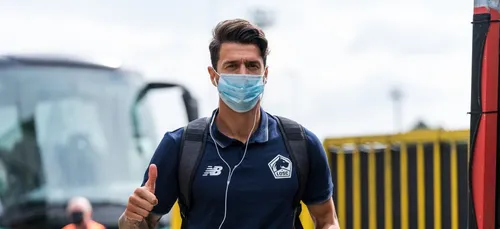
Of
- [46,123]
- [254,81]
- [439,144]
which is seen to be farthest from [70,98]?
[254,81]

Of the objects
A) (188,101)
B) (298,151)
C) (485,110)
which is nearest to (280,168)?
(298,151)

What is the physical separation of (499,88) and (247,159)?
101 cm

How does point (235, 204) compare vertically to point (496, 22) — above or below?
below

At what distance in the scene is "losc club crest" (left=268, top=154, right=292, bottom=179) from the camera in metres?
4.28

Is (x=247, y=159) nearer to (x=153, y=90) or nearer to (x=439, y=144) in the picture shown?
(x=439, y=144)

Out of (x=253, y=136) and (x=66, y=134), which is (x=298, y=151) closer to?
(x=253, y=136)

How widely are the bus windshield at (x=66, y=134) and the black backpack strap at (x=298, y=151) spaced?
27.8 ft

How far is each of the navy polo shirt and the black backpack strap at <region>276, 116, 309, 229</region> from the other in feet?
0.07

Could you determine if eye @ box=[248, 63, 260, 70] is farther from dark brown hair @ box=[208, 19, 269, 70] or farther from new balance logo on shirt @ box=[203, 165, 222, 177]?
new balance logo on shirt @ box=[203, 165, 222, 177]

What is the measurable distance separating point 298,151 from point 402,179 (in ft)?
16.5

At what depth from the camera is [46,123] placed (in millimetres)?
12922

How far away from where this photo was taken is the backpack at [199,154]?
4289 mm

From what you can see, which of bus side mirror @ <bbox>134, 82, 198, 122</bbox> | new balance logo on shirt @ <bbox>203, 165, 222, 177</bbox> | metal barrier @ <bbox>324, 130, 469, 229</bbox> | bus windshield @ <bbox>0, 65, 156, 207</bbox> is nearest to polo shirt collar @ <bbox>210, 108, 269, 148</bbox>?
new balance logo on shirt @ <bbox>203, 165, 222, 177</bbox>

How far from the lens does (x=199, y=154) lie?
14.1 feet
